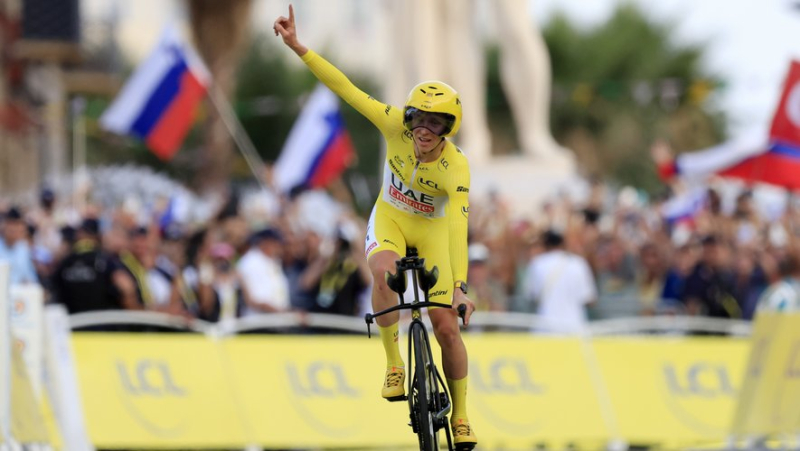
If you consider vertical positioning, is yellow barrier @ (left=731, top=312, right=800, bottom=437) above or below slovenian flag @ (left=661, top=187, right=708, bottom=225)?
below

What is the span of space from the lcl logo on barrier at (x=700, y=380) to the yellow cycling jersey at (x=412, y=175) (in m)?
6.10

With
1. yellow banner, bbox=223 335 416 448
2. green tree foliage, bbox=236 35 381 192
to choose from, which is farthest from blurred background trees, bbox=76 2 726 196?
yellow banner, bbox=223 335 416 448

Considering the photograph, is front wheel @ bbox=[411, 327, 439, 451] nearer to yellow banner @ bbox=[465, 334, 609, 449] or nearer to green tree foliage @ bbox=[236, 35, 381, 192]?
yellow banner @ bbox=[465, 334, 609, 449]

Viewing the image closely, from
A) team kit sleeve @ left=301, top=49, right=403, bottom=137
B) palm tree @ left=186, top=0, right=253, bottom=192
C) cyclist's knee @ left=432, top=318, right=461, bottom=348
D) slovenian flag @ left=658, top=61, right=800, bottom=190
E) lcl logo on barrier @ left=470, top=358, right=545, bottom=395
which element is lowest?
cyclist's knee @ left=432, top=318, right=461, bottom=348

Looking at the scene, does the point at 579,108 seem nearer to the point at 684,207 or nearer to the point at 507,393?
the point at 684,207

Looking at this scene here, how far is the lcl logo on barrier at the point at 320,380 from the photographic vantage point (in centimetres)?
1481

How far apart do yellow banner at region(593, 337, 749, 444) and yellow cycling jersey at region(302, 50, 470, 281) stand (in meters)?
5.72

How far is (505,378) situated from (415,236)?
5277 mm

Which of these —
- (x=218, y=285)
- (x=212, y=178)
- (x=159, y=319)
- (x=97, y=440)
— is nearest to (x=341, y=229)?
(x=218, y=285)

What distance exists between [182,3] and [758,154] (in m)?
26.2

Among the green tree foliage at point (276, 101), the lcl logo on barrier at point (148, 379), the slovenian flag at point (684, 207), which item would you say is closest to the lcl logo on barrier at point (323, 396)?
the lcl logo on barrier at point (148, 379)

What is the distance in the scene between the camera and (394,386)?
1013cm

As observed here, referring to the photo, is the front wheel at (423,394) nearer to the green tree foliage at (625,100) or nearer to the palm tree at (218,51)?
the palm tree at (218,51)

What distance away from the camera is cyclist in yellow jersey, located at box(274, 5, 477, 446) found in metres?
9.74
